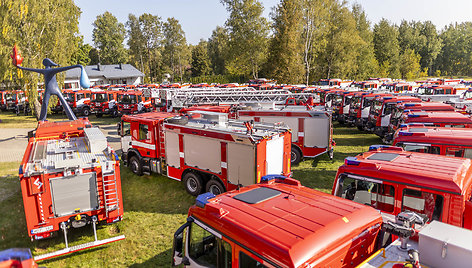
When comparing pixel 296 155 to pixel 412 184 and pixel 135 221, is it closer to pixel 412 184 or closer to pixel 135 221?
pixel 135 221

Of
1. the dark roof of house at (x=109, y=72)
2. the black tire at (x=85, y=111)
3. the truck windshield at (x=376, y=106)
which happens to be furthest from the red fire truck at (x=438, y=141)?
the dark roof of house at (x=109, y=72)

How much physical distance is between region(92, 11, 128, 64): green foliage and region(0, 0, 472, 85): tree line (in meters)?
0.22

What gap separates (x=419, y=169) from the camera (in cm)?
563

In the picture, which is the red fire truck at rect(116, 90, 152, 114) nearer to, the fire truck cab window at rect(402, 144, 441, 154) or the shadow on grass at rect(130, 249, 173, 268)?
the shadow on grass at rect(130, 249, 173, 268)

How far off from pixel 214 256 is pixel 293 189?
5.36 feet

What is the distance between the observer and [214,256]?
13.8 feet

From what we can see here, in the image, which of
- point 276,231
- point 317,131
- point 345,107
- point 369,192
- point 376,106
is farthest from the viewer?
point 345,107

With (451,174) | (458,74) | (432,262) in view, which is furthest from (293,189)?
(458,74)

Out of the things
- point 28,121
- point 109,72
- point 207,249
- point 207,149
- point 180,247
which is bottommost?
point 28,121

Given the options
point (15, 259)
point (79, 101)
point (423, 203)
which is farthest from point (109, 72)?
point (15, 259)

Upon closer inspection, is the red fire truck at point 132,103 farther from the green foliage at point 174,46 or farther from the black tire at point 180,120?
the green foliage at point 174,46

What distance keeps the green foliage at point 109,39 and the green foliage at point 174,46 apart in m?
12.3

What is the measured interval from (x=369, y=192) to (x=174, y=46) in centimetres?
6458

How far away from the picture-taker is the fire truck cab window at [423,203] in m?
5.19
